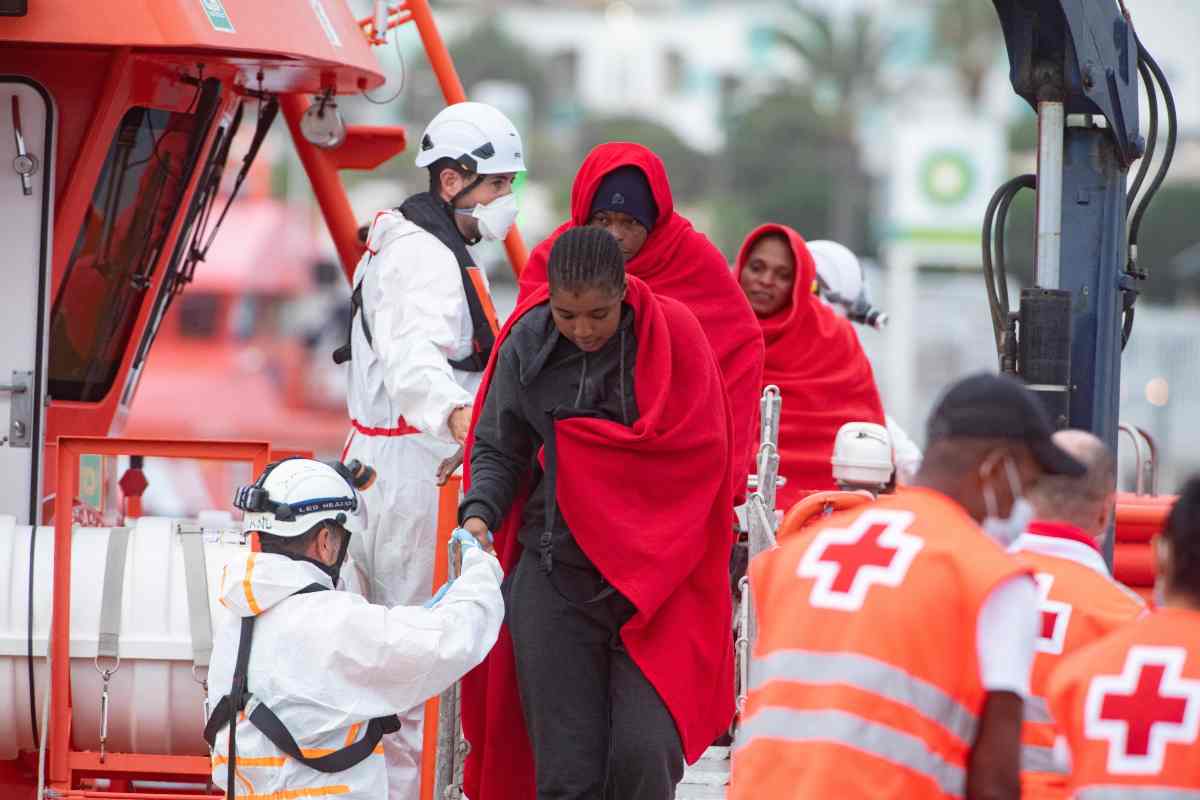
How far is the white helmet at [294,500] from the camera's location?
501 cm

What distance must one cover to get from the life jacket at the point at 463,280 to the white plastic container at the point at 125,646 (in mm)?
919

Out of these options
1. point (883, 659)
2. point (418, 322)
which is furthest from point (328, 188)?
point (883, 659)

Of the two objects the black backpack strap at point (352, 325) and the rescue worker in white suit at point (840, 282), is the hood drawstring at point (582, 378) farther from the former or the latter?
the rescue worker in white suit at point (840, 282)

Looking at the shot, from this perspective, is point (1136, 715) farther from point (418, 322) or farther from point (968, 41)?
point (968, 41)

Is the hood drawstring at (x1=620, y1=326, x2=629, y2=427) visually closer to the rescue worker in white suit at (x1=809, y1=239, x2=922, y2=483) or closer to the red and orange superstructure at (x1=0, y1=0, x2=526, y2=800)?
the red and orange superstructure at (x1=0, y1=0, x2=526, y2=800)

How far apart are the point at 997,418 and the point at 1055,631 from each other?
0.61 m

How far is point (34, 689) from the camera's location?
6.02 metres

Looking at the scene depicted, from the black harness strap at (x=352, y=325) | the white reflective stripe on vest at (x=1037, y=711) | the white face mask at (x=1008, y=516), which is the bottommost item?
the white reflective stripe on vest at (x=1037, y=711)

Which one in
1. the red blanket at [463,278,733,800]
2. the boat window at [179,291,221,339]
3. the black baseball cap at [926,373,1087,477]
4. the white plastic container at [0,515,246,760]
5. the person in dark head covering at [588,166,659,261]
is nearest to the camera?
the black baseball cap at [926,373,1087,477]

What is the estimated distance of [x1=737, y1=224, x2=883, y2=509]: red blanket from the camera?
25.3ft

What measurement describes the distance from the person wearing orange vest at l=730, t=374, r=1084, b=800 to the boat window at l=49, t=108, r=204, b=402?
15.3 feet

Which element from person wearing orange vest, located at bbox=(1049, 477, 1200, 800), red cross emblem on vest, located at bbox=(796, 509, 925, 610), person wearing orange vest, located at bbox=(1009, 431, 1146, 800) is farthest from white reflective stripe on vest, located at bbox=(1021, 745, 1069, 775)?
red cross emblem on vest, located at bbox=(796, 509, 925, 610)

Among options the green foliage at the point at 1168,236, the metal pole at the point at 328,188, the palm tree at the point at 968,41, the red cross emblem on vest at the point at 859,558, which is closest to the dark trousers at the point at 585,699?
the red cross emblem on vest at the point at 859,558

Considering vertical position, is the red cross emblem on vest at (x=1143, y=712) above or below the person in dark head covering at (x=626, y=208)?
below
